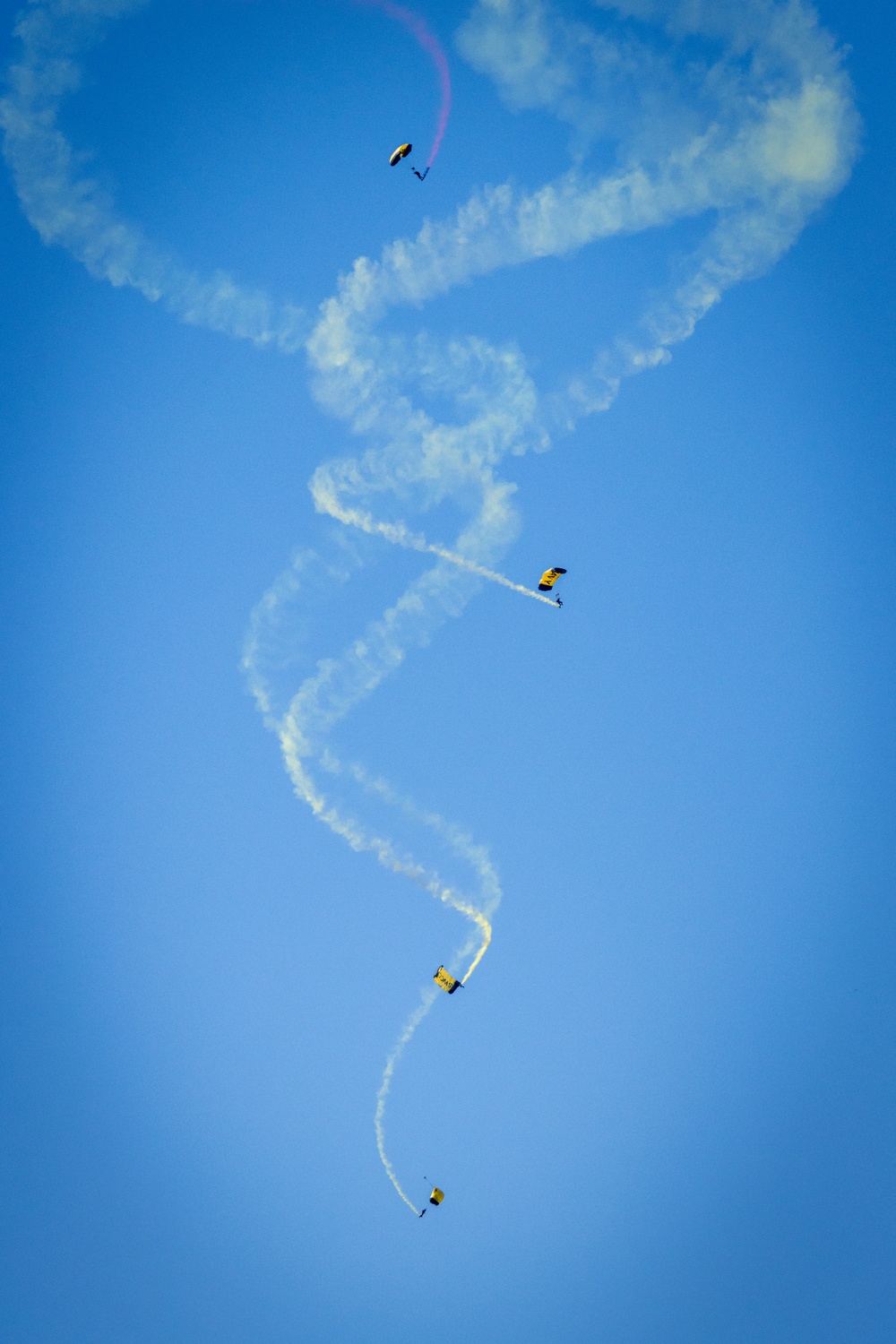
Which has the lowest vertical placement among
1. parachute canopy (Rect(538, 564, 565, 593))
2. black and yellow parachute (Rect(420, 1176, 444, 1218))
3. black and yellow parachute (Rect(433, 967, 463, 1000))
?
black and yellow parachute (Rect(420, 1176, 444, 1218))

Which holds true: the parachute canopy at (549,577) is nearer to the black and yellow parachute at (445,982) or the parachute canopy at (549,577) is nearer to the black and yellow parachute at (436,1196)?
the black and yellow parachute at (445,982)

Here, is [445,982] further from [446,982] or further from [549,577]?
[549,577]

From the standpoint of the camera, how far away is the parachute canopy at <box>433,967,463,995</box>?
28.8 metres

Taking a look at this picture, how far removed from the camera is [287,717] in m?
27.9

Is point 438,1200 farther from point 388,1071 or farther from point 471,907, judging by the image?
point 471,907

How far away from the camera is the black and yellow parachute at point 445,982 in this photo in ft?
94.4

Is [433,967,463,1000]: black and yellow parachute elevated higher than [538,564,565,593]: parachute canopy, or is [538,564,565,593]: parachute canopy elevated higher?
[538,564,565,593]: parachute canopy

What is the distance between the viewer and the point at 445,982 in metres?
28.9

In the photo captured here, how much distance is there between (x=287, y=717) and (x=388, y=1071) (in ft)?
48.3

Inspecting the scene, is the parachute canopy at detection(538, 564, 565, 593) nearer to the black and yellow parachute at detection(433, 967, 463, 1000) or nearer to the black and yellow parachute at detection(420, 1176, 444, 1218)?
the black and yellow parachute at detection(433, 967, 463, 1000)

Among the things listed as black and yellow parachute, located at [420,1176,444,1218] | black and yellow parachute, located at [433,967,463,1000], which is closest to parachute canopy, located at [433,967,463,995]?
black and yellow parachute, located at [433,967,463,1000]

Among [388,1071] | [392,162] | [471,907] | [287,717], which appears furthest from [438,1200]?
[392,162]

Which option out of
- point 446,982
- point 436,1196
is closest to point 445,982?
point 446,982

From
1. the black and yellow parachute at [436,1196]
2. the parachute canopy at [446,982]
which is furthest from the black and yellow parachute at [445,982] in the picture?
the black and yellow parachute at [436,1196]
